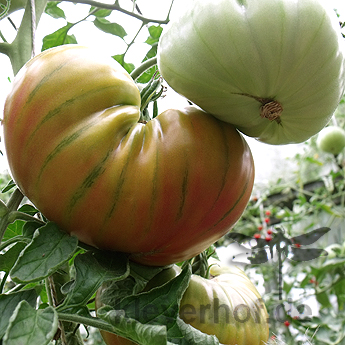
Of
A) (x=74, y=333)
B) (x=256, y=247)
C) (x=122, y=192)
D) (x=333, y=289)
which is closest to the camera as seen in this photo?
(x=122, y=192)

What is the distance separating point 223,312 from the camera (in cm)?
44

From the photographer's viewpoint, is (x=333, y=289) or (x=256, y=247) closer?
(x=256, y=247)

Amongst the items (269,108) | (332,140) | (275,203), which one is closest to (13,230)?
(269,108)

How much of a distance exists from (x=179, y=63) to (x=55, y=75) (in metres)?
0.10

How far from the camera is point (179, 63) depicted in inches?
13.8

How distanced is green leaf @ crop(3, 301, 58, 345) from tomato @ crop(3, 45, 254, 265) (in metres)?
0.08

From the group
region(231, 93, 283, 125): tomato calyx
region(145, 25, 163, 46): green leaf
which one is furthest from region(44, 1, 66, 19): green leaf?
region(231, 93, 283, 125): tomato calyx

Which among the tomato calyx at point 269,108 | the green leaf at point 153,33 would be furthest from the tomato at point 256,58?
the green leaf at point 153,33

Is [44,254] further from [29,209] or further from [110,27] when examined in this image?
[110,27]

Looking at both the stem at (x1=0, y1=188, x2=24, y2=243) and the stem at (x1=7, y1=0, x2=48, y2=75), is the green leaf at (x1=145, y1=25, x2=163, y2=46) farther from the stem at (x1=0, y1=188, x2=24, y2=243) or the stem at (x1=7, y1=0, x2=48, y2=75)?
the stem at (x1=0, y1=188, x2=24, y2=243)

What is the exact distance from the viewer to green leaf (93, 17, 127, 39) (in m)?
0.69

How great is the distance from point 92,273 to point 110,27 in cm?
48

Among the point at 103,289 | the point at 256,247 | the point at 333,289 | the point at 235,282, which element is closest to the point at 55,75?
the point at 103,289

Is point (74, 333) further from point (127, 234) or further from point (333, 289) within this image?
point (333, 289)
